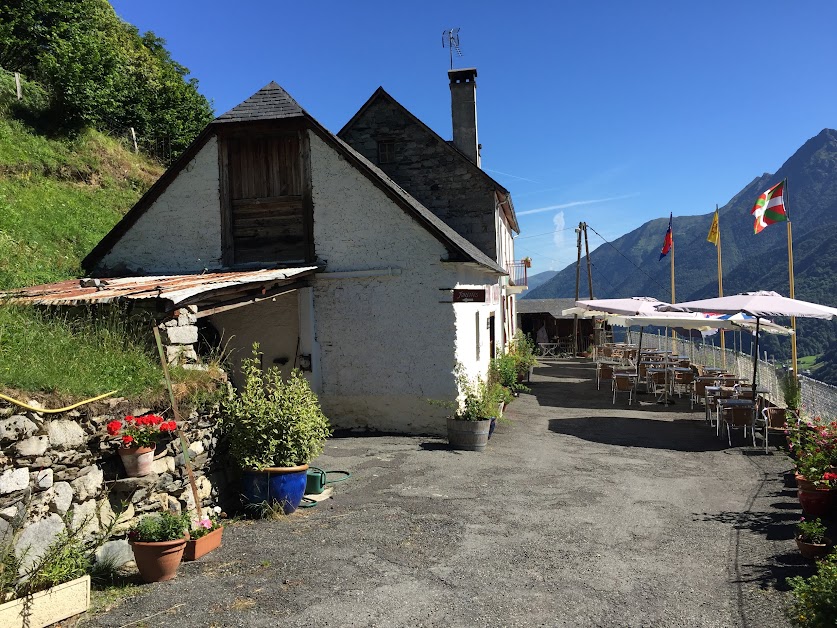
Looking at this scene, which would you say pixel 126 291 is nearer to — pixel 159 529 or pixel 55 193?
pixel 159 529

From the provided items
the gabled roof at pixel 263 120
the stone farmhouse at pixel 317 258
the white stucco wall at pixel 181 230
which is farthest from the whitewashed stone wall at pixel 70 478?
the white stucco wall at pixel 181 230

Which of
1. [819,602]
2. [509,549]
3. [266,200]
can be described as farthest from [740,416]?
[266,200]

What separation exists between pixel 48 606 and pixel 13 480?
0.93 meters

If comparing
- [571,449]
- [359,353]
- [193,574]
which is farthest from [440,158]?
[193,574]

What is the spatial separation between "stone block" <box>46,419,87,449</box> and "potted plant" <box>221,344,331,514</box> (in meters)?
1.92

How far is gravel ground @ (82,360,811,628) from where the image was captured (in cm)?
461

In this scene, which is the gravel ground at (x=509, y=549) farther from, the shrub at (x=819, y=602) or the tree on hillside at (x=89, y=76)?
the tree on hillside at (x=89, y=76)

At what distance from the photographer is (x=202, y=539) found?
559 centimetres

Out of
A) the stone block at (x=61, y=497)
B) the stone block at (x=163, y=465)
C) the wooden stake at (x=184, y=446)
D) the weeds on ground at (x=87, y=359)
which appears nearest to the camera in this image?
the stone block at (x=61, y=497)

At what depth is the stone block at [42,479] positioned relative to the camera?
4.56m

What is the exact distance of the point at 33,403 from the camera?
473cm

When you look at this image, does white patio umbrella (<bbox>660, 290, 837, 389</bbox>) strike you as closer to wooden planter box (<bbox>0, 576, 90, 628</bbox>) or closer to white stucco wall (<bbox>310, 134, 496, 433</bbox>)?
white stucco wall (<bbox>310, 134, 496, 433</bbox>)

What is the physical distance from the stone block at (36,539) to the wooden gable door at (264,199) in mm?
7275

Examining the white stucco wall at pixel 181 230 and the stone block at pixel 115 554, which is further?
the white stucco wall at pixel 181 230
